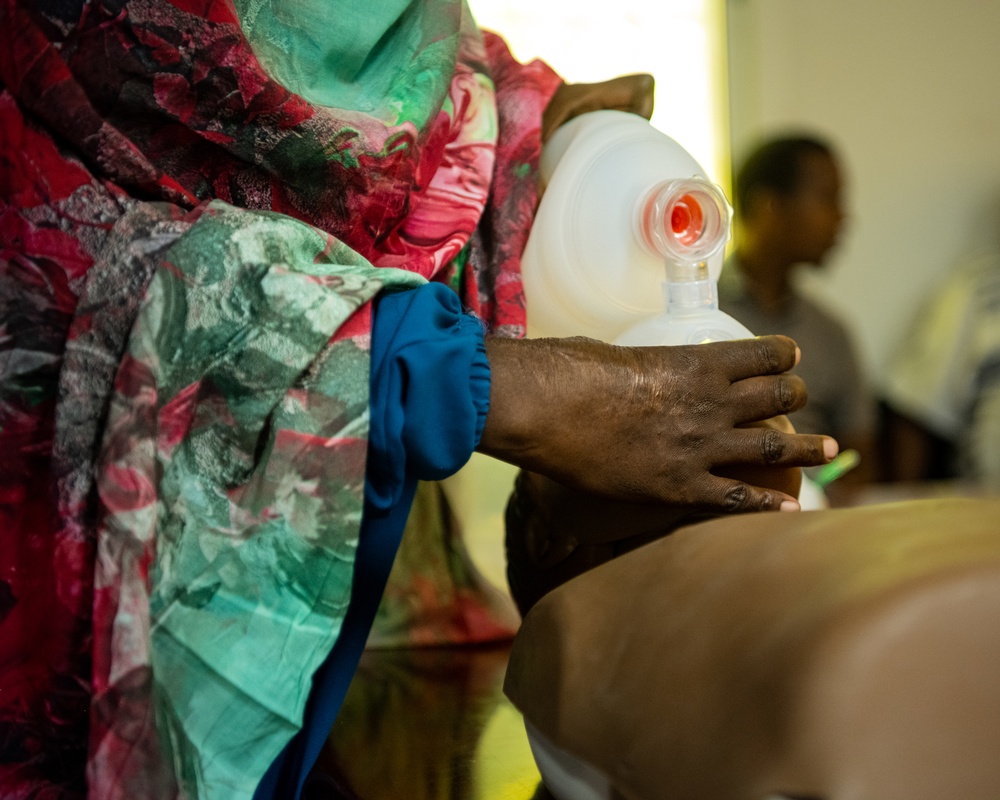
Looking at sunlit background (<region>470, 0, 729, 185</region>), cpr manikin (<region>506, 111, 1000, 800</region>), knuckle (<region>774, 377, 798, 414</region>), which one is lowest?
cpr manikin (<region>506, 111, 1000, 800</region>)

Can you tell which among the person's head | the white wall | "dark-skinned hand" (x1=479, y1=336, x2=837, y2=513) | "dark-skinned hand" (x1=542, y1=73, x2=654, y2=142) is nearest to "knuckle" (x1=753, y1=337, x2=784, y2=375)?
"dark-skinned hand" (x1=479, y1=336, x2=837, y2=513)

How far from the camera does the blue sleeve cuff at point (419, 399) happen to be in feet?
1.53

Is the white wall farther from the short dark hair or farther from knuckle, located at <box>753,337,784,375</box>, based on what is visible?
knuckle, located at <box>753,337,784,375</box>

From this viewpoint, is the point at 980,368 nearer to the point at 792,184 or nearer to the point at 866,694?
the point at 792,184

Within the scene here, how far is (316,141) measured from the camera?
0.57m

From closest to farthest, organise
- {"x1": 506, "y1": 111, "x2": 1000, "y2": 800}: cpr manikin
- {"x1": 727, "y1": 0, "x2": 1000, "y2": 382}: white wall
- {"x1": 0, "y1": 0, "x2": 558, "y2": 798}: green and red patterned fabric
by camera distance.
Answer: {"x1": 506, "y1": 111, "x2": 1000, "y2": 800}: cpr manikin < {"x1": 0, "y1": 0, "x2": 558, "y2": 798}: green and red patterned fabric < {"x1": 727, "y1": 0, "x2": 1000, "y2": 382}: white wall

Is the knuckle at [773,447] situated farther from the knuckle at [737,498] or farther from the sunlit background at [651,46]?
the sunlit background at [651,46]

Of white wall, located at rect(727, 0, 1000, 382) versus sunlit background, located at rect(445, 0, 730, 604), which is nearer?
sunlit background, located at rect(445, 0, 730, 604)

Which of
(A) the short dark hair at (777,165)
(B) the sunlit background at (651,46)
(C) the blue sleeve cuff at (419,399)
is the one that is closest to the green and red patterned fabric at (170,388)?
(C) the blue sleeve cuff at (419,399)

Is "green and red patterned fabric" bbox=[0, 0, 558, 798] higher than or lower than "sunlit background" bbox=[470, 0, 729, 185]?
lower

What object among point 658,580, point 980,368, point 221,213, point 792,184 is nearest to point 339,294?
point 221,213

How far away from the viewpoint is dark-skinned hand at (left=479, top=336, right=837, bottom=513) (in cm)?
50

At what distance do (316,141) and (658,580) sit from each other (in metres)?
0.32

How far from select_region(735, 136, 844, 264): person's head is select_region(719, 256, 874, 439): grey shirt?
108mm
